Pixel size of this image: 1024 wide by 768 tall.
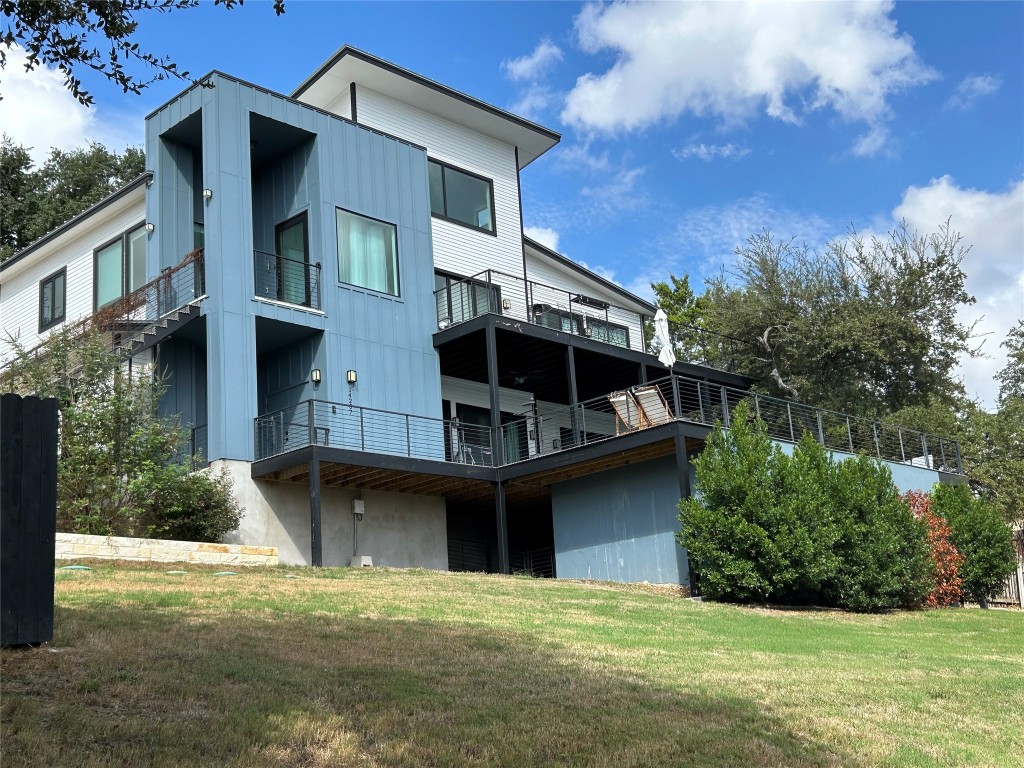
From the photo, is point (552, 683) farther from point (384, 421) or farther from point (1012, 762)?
point (384, 421)

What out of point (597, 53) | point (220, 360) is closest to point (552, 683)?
point (220, 360)

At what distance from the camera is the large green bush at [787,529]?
17.5 m

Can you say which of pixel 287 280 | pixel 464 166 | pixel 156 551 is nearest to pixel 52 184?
pixel 464 166

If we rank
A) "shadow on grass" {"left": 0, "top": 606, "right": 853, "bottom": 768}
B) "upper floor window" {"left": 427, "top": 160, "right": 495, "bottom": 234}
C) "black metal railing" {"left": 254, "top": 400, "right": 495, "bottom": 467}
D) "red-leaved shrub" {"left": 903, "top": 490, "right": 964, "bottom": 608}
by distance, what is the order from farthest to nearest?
"upper floor window" {"left": 427, "top": 160, "right": 495, "bottom": 234} < "red-leaved shrub" {"left": 903, "top": 490, "right": 964, "bottom": 608} < "black metal railing" {"left": 254, "top": 400, "right": 495, "bottom": 467} < "shadow on grass" {"left": 0, "top": 606, "right": 853, "bottom": 768}

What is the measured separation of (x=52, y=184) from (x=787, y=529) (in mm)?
32933

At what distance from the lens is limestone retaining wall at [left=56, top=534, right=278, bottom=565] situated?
15648mm

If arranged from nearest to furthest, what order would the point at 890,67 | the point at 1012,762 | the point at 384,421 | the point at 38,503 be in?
the point at 1012,762 < the point at 38,503 < the point at 384,421 < the point at 890,67

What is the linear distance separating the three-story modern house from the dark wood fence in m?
11.1

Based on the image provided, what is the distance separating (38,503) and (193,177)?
53.8 ft

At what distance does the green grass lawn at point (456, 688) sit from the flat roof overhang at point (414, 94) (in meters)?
13.6

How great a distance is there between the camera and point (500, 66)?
23047 mm

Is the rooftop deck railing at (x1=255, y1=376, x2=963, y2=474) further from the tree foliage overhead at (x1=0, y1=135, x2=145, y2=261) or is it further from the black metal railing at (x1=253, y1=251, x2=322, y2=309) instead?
the tree foliage overhead at (x1=0, y1=135, x2=145, y2=261)

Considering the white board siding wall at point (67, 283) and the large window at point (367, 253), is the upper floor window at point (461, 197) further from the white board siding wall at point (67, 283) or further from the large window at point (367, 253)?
the white board siding wall at point (67, 283)

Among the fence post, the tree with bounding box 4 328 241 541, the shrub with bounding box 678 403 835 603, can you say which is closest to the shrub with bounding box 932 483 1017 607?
the shrub with bounding box 678 403 835 603
